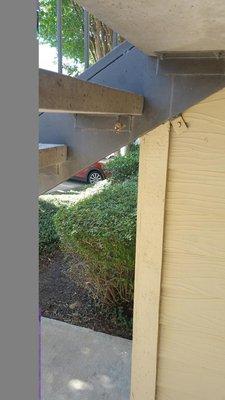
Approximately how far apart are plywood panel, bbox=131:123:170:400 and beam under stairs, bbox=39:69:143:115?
0.44m

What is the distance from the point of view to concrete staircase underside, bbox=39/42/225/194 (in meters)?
1.52

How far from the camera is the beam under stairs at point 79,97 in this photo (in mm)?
909

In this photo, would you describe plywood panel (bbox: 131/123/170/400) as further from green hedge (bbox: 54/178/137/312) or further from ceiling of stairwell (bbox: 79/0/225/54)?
green hedge (bbox: 54/178/137/312)

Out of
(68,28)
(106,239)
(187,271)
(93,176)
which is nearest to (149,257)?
(187,271)

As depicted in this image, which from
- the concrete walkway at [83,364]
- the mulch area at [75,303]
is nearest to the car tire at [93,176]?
the mulch area at [75,303]

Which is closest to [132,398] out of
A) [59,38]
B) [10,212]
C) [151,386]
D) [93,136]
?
[151,386]

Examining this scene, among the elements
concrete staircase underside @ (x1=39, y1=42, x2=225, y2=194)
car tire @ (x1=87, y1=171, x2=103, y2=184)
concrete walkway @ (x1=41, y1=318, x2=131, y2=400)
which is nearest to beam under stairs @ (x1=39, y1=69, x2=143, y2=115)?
concrete staircase underside @ (x1=39, y1=42, x2=225, y2=194)

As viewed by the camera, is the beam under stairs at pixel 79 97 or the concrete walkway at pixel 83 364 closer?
the beam under stairs at pixel 79 97

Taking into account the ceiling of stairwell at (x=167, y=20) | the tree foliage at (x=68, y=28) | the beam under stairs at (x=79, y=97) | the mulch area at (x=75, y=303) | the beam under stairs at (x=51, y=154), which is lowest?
the mulch area at (x=75, y=303)

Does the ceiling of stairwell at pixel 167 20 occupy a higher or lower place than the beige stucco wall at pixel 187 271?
higher

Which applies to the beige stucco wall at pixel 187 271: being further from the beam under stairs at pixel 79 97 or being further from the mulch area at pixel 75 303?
the mulch area at pixel 75 303

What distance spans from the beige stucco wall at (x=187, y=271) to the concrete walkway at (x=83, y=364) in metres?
0.87

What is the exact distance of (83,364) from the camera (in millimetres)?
3375

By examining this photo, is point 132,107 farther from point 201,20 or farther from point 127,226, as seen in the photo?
point 127,226
